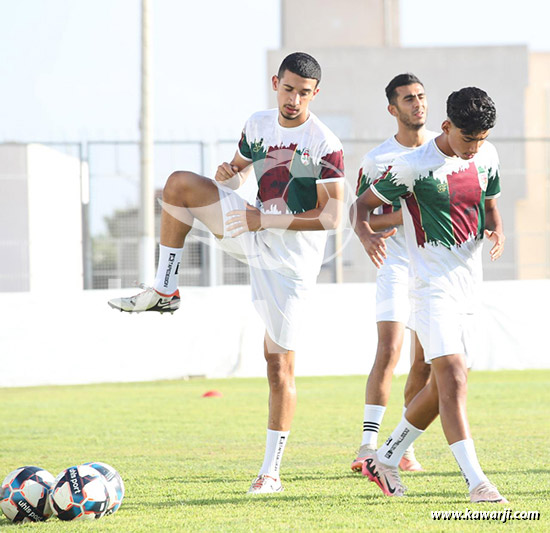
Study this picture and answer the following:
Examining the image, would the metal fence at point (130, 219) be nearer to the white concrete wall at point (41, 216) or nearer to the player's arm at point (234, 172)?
the white concrete wall at point (41, 216)

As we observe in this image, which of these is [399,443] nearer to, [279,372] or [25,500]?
[279,372]

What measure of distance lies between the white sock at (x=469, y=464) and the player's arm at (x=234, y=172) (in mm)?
2157

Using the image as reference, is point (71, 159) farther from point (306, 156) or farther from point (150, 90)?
point (306, 156)

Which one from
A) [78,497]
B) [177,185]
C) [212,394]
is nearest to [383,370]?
[177,185]

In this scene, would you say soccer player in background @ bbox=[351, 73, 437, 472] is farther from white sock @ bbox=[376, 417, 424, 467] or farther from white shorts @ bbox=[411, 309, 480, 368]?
white shorts @ bbox=[411, 309, 480, 368]

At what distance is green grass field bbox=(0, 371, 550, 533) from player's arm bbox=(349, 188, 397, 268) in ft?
4.38

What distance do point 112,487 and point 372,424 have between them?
2145mm

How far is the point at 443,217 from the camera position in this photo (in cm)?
534

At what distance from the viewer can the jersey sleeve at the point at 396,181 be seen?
534 centimetres

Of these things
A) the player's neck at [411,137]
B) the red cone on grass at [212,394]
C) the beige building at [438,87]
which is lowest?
the red cone on grass at [212,394]

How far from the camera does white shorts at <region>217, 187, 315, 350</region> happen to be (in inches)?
235

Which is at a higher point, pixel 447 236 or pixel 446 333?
pixel 447 236

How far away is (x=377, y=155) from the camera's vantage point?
682 centimetres

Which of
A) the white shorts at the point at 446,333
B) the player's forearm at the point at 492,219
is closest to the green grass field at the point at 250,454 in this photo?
the white shorts at the point at 446,333
